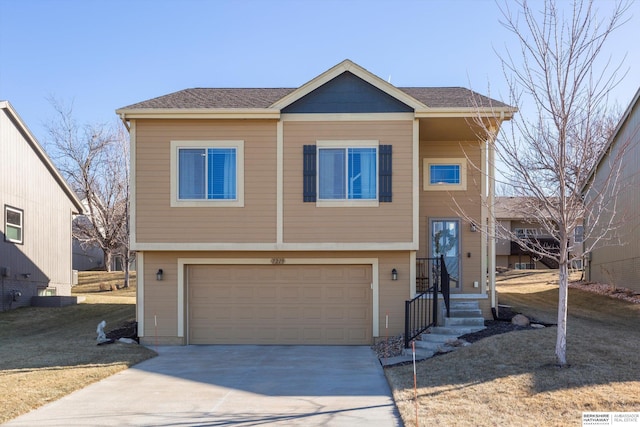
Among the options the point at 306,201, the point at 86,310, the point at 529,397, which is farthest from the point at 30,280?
the point at 529,397

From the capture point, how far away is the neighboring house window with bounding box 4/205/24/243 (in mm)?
20109

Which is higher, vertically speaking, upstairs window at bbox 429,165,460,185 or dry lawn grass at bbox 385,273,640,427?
upstairs window at bbox 429,165,460,185

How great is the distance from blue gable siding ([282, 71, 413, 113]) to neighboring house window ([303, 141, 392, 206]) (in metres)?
0.76

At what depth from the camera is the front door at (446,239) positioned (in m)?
15.5

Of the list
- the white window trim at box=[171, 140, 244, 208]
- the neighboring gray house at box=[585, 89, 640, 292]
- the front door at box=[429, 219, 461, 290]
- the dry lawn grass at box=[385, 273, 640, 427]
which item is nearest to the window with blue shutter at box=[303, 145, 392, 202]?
the white window trim at box=[171, 140, 244, 208]

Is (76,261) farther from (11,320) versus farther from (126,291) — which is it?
(11,320)

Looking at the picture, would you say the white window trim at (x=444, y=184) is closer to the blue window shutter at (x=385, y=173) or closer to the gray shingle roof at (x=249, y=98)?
the gray shingle roof at (x=249, y=98)

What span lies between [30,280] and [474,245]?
14.8 meters

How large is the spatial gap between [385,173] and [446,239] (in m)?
2.74

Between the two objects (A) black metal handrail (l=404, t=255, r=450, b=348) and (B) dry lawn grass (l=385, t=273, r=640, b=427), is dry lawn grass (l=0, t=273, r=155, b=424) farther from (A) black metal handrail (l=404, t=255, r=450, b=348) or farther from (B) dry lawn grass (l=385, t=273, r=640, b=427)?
(A) black metal handrail (l=404, t=255, r=450, b=348)

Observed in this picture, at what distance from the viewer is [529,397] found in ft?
26.7

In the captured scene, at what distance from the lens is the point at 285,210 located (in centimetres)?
1408

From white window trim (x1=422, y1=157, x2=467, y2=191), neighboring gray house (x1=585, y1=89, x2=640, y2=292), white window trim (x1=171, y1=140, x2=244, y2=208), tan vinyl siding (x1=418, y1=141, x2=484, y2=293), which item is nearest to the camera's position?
white window trim (x1=171, y1=140, x2=244, y2=208)

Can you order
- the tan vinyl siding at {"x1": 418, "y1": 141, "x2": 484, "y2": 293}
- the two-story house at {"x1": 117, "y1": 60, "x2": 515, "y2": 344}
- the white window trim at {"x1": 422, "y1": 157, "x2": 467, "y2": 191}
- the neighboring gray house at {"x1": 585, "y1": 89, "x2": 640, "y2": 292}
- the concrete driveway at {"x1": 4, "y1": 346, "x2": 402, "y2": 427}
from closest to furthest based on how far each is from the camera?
the concrete driveway at {"x1": 4, "y1": 346, "x2": 402, "y2": 427} < the two-story house at {"x1": 117, "y1": 60, "x2": 515, "y2": 344} < the tan vinyl siding at {"x1": 418, "y1": 141, "x2": 484, "y2": 293} < the white window trim at {"x1": 422, "y1": 157, "x2": 467, "y2": 191} < the neighboring gray house at {"x1": 585, "y1": 89, "x2": 640, "y2": 292}
